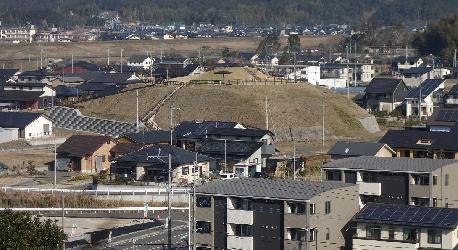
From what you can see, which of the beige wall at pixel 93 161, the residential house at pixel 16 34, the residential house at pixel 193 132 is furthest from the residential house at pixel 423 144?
Result: the residential house at pixel 16 34

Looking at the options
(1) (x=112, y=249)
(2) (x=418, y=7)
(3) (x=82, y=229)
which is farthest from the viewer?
(2) (x=418, y=7)

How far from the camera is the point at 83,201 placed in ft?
57.3

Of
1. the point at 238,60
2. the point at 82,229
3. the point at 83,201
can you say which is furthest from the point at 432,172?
the point at 238,60

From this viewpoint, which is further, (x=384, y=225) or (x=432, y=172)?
(x=432, y=172)

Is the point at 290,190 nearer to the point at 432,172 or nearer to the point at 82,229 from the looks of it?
the point at 432,172

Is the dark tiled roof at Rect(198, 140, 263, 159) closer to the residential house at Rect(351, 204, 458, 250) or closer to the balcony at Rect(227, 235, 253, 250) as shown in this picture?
the balcony at Rect(227, 235, 253, 250)

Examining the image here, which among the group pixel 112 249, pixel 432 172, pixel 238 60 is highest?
pixel 238 60

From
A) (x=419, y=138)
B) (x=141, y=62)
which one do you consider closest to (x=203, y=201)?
(x=419, y=138)

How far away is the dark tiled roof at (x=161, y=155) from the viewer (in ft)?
63.1

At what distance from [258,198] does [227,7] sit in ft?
272

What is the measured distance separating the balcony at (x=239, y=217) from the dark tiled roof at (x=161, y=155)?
6.72 metres

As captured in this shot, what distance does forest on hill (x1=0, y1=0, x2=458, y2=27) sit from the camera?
271 ft

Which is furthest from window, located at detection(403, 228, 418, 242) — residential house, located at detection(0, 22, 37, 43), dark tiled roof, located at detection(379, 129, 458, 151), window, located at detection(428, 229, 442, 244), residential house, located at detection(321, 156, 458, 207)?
residential house, located at detection(0, 22, 37, 43)

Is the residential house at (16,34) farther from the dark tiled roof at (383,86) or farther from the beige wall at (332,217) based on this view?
the beige wall at (332,217)
